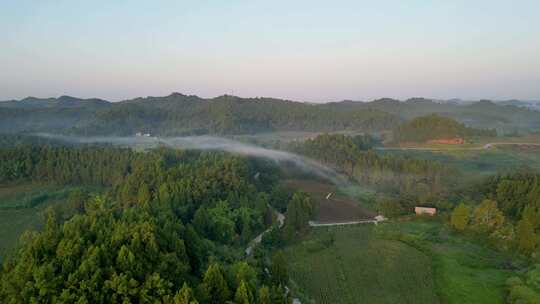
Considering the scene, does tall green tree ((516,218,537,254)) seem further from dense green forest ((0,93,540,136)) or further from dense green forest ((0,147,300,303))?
A: dense green forest ((0,93,540,136))

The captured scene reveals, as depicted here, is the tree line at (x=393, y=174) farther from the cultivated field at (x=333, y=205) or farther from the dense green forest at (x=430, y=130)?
the dense green forest at (x=430, y=130)

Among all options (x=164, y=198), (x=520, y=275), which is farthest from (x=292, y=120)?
(x=520, y=275)

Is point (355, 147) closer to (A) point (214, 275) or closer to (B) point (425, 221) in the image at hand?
(B) point (425, 221)

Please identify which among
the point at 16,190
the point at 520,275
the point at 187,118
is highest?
the point at 187,118

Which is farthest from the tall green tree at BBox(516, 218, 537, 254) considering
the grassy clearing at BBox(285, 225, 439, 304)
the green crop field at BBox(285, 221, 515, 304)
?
the grassy clearing at BBox(285, 225, 439, 304)

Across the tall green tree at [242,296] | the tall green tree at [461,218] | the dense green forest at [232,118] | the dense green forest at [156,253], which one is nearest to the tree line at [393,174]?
the tall green tree at [461,218]
